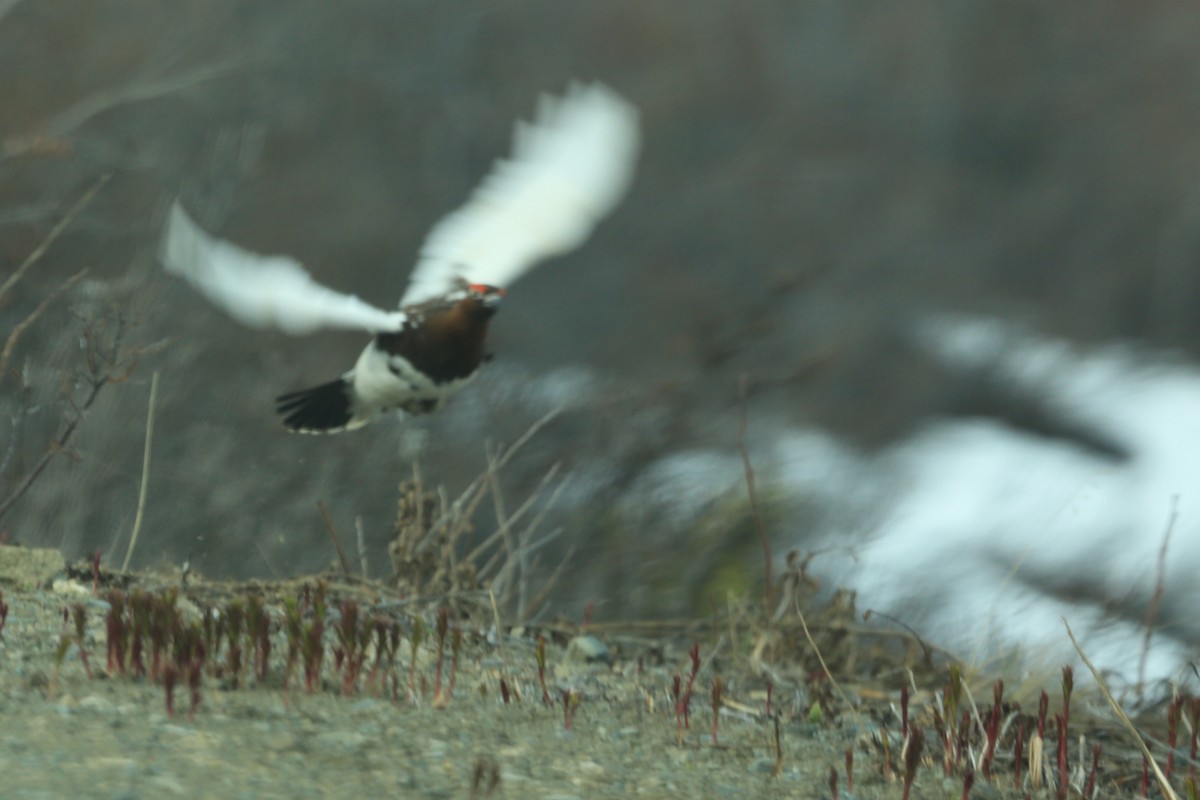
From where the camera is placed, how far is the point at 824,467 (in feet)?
22.6

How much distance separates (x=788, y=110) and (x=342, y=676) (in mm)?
6136

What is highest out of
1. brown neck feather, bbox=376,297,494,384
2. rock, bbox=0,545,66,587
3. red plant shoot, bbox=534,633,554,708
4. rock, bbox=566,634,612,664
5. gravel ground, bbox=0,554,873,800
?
brown neck feather, bbox=376,297,494,384

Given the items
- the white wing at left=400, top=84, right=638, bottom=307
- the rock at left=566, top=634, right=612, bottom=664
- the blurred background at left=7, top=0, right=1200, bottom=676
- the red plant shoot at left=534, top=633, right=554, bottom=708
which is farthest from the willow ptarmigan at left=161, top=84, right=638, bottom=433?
the red plant shoot at left=534, top=633, right=554, bottom=708

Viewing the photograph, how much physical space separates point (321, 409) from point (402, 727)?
9.49 ft

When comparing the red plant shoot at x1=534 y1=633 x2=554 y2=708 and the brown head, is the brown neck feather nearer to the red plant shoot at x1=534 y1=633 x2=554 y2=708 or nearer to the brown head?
the brown head

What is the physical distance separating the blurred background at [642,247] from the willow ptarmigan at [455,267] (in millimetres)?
1658

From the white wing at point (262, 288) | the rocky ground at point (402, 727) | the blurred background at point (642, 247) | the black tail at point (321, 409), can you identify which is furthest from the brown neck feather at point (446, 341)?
the blurred background at point (642, 247)

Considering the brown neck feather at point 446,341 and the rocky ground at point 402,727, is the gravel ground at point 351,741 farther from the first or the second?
the brown neck feather at point 446,341

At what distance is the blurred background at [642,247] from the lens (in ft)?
21.4

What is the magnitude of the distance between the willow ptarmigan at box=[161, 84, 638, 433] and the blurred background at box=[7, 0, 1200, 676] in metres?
1.66

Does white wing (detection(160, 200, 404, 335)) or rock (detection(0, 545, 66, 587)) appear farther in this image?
white wing (detection(160, 200, 404, 335))

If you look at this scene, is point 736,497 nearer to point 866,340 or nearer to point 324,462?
point 866,340

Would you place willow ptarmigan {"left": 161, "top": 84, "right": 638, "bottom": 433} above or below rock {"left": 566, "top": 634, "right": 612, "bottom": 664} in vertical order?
above

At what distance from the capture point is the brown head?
4.46m
